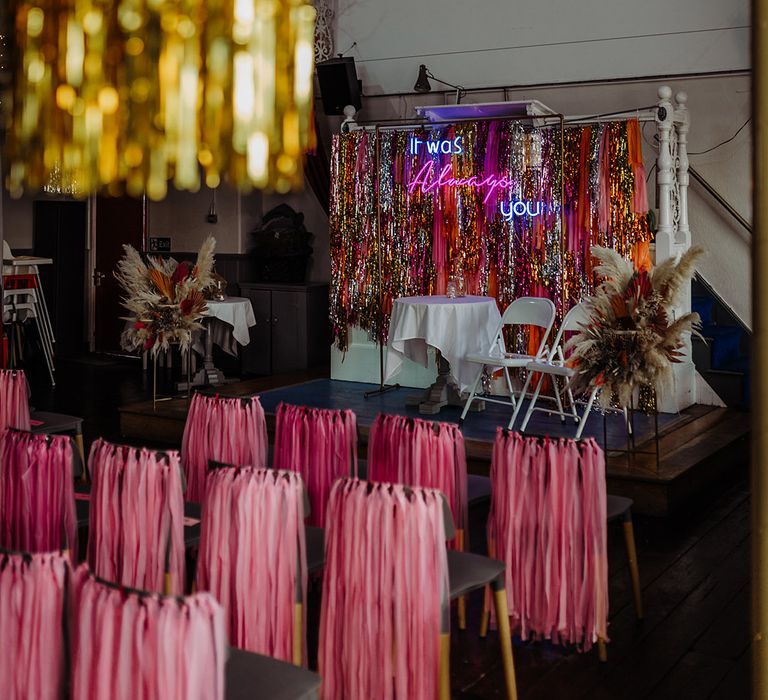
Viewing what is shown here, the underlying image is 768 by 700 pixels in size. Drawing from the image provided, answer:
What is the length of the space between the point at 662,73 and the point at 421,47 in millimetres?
2309

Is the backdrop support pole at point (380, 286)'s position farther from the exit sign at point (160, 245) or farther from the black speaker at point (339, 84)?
the exit sign at point (160, 245)

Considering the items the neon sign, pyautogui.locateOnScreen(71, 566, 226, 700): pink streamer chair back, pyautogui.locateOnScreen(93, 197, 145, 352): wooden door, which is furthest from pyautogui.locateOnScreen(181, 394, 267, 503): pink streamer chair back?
pyautogui.locateOnScreen(93, 197, 145, 352): wooden door

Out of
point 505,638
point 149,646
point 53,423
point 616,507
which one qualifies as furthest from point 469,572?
point 53,423

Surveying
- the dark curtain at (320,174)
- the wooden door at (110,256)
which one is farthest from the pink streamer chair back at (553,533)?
the wooden door at (110,256)

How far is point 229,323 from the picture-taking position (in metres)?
9.12

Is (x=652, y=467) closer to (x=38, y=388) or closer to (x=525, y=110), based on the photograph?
(x=525, y=110)

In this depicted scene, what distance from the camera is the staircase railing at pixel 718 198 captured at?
25.6 feet

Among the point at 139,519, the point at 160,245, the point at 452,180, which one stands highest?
the point at 452,180

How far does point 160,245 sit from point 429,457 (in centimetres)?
829

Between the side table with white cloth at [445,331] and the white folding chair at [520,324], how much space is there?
8cm

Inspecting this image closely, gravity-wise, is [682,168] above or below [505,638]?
above

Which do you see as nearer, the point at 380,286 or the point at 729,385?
the point at 729,385

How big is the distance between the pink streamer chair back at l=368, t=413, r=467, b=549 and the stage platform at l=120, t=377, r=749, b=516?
1.82 m

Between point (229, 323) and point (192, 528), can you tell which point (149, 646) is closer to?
point (192, 528)
